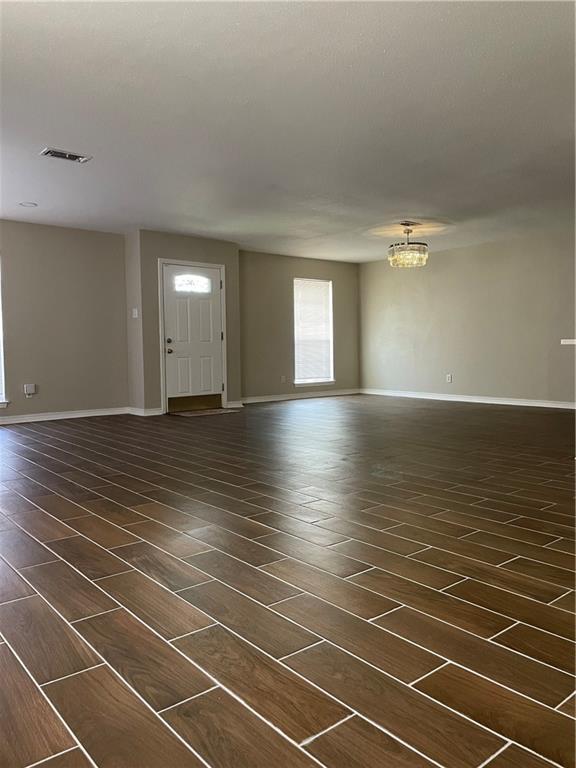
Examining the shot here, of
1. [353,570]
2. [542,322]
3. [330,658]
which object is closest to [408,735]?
[330,658]

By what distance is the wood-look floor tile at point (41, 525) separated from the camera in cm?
278

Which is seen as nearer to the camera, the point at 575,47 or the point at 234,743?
the point at 234,743

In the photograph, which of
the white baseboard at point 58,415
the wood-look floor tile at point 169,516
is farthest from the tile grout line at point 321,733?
the white baseboard at point 58,415

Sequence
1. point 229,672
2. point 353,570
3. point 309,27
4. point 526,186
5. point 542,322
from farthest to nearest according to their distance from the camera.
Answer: point 542,322
point 526,186
point 309,27
point 353,570
point 229,672

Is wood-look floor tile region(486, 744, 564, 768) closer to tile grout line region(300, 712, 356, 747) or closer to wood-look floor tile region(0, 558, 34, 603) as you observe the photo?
tile grout line region(300, 712, 356, 747)

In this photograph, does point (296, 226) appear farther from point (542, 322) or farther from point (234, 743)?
point (234, 743)

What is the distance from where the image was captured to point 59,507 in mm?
3289

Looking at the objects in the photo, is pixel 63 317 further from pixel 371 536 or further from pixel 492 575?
pixel 492 575

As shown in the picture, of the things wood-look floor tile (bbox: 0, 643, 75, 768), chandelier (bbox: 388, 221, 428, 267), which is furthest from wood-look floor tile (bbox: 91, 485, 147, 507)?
chandelier (bbox: 388, 221, 428, 267)

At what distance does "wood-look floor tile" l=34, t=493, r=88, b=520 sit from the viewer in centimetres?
314

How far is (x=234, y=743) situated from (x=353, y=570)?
1.06 m

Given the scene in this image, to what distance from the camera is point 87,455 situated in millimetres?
4883

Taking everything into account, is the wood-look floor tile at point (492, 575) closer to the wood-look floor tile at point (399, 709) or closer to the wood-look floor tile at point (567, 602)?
the wood-look floor tile at point (567, 602)

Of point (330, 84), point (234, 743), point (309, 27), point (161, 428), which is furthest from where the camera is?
point (161, 428)
